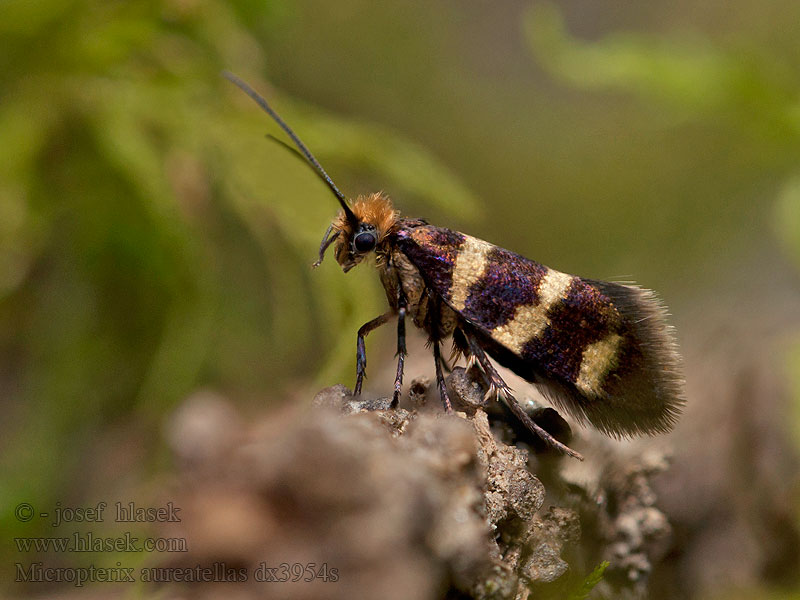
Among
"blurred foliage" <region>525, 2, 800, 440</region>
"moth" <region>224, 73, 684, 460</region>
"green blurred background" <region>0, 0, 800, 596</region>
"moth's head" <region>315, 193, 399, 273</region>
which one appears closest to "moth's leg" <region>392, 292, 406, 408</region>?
"moth" <region>224, 73, 684, 460</region>

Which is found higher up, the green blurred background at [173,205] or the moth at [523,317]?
the green blurred background at [173,205]

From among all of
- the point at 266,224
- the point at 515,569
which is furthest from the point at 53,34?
the point at 515,569

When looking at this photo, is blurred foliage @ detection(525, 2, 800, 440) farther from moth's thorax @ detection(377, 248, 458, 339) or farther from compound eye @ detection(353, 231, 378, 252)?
compound eye @ detection(353, 231, 378, 252)

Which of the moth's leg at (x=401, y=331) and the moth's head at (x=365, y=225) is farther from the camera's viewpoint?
the moth's head at (x=365, y=225)

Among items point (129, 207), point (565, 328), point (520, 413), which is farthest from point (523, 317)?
point (129, 207)

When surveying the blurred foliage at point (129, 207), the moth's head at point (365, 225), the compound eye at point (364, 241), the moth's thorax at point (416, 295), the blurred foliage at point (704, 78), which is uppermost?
the blurred foliage at point (704, 78)

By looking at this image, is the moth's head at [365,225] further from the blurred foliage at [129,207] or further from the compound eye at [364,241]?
the blurred foliage at [129,207]

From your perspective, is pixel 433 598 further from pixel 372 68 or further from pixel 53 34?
pixel 372 68

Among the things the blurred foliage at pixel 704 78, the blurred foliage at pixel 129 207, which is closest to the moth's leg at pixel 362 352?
the blurred foliage at pixel 129 207
